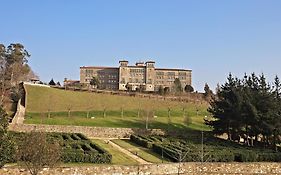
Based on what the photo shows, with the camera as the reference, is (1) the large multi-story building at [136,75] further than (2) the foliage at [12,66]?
Yes

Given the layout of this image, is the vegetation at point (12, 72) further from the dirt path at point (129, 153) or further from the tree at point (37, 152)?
the tree at point (37, 152)

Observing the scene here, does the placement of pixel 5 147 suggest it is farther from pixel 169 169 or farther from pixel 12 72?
pixel 12 72

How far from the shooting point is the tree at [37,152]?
20270 mm

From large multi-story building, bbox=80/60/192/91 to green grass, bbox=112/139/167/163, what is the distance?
89848mm

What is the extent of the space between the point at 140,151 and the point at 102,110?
2631cm

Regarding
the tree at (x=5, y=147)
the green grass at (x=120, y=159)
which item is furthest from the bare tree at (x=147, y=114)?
the tree at (x=5, y=147)

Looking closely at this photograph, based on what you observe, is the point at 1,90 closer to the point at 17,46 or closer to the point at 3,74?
the point at 3,74

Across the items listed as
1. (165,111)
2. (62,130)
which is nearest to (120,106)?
(165,111)

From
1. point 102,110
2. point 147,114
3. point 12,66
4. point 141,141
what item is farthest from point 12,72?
point 141,141

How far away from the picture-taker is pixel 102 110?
2382 inches

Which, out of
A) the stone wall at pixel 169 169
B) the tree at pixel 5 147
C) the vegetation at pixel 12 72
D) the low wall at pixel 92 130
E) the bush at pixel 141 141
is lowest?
the stone wall at pixel 169 169

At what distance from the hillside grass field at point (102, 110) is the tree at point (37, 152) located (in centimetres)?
2679

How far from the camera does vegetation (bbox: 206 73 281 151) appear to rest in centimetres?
3928

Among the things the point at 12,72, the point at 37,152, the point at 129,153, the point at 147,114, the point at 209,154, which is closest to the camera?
the point at 37,152
